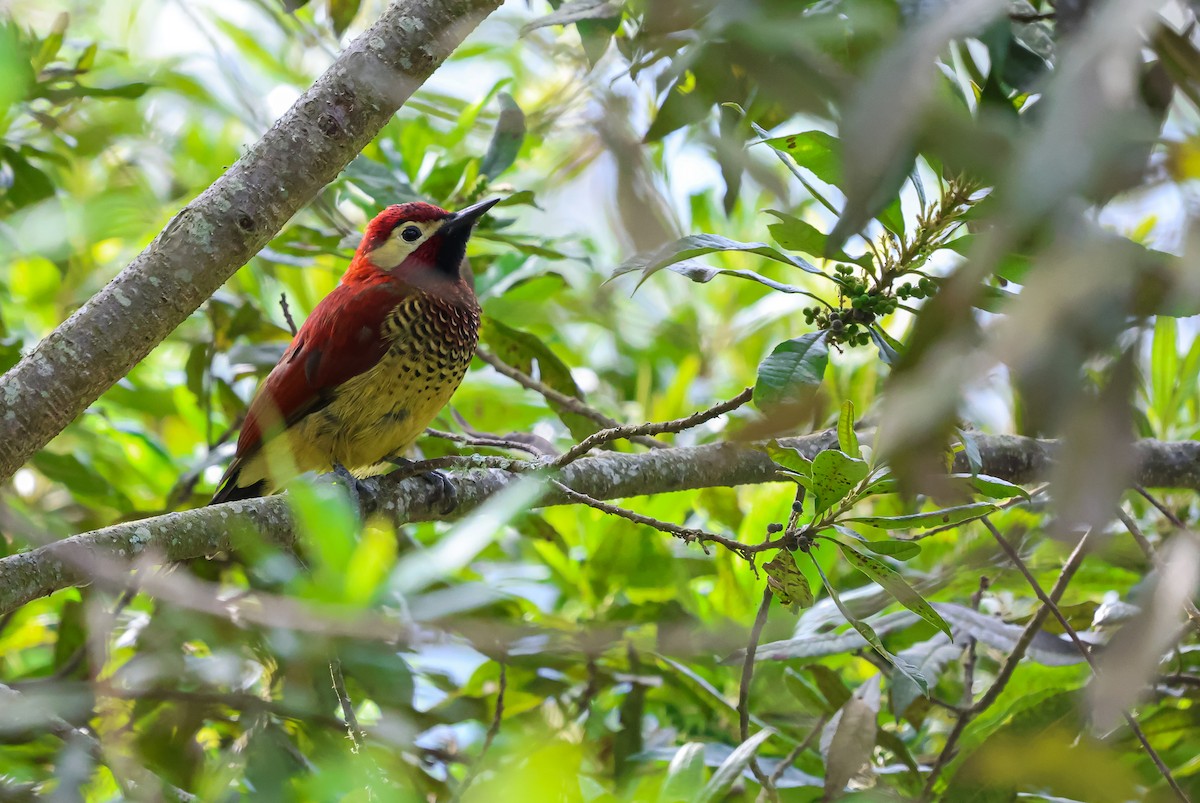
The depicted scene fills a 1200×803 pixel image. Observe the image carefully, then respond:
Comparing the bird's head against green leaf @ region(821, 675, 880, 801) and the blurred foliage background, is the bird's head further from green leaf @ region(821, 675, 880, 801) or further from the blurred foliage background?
green leaf @ region(821, 675, 880, 801)

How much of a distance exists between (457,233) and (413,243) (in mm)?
187

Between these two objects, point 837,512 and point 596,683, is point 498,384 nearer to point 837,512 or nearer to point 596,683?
point 596,683

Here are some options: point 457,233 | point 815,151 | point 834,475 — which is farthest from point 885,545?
point 457,233

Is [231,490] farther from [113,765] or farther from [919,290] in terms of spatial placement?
[919,290]

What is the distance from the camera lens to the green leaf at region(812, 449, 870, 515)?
1527mm

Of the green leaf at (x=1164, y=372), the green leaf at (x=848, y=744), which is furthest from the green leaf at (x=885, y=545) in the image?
the green leaf at (x=1164, y=372)

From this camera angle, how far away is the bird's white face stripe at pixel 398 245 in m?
2.99

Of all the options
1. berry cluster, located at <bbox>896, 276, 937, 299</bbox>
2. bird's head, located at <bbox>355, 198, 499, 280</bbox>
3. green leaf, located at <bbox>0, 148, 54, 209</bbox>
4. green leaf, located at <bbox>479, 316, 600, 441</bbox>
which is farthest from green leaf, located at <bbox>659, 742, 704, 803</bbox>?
green leaf, located at <bbox>0, 148, 54, 209</bbox>

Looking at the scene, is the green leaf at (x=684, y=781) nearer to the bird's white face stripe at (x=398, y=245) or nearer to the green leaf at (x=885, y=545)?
the green leaf at (x=885, y=545)

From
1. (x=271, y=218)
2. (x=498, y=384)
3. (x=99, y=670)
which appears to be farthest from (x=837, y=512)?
(x=498, y=384)

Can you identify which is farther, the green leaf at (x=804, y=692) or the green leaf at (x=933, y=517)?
the green leaf at (x=804, y=692)

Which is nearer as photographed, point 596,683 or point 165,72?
point 596,683

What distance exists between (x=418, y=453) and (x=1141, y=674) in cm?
248

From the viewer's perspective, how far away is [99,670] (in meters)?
1.80
